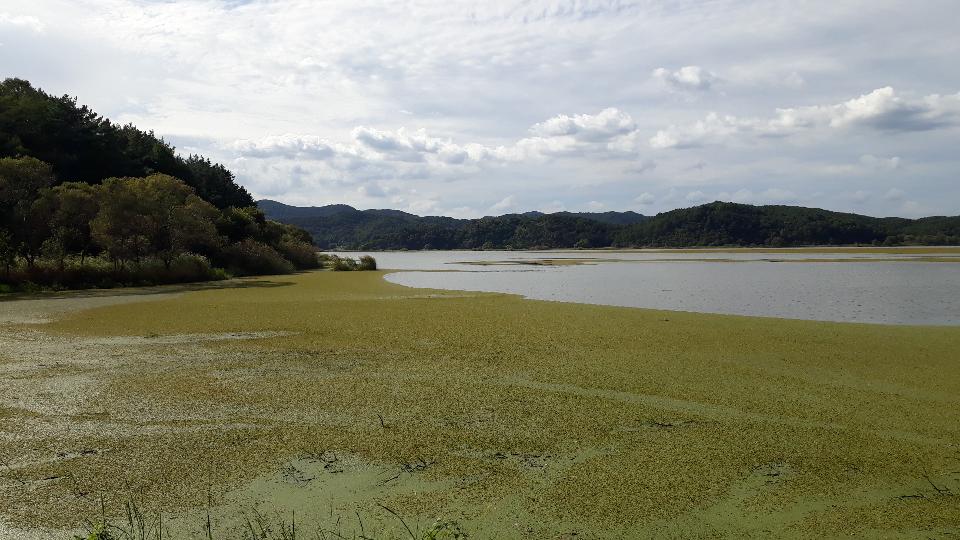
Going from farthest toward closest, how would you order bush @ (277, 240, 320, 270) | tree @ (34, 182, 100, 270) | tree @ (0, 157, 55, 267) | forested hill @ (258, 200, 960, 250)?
forested hill @ (258, 200, 960, 250), bush @ (277, 240, 320, 270), tree @ (0, 157, 55, 267), tree @ (34, 182, 100, 270)

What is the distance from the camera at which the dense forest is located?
2569 cm

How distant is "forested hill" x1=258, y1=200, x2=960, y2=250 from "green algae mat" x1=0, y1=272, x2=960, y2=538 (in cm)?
11080

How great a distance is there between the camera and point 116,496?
459 centimetres

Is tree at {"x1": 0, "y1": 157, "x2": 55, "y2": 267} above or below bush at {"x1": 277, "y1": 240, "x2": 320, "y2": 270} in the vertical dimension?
above

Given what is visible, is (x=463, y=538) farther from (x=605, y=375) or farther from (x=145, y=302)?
(x=145, y=302)

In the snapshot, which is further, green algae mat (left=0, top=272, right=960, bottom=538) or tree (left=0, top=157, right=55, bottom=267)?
tree (left=0, top=157, right=55, bottom=267)

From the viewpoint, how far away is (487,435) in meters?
6.02

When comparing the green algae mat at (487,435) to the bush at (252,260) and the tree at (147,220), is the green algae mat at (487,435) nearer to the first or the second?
the tree at (147,220)

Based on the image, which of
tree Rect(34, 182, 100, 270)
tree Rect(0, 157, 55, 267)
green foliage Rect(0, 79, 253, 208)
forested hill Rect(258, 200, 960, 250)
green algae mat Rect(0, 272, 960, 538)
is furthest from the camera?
forested hill Rect(258, 200, 960, 250)

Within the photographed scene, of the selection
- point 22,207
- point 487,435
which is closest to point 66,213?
point 22,207

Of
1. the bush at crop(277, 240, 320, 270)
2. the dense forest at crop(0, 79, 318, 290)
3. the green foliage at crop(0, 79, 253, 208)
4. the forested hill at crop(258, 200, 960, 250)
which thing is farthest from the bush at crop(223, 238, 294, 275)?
the forested hill at crop(258, 200, 960, 250)

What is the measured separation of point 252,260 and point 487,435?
36430mm

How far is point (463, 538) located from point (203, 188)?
57.5m

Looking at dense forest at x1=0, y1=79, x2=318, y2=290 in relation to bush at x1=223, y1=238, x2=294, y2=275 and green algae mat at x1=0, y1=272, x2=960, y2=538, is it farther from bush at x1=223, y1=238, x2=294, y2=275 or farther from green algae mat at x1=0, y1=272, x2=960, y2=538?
green algae mat at x1=0, y1=272, x2=960, y2=538
